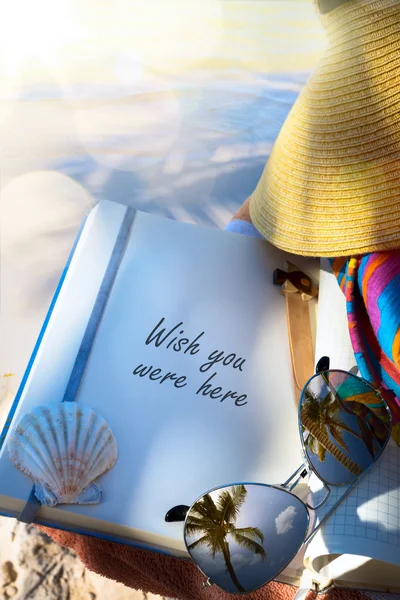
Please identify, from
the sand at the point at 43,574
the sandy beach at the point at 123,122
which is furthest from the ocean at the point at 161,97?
the sand at the point at 43,574

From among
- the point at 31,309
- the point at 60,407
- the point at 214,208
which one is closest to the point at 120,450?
the point at 60,407

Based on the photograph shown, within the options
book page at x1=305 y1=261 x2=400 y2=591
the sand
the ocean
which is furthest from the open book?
the ocean

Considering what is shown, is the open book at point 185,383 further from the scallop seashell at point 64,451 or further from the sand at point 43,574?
the sand at point 43,574

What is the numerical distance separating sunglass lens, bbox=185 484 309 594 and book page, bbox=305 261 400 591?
0.9 inches

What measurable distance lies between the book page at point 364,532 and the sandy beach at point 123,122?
397mm

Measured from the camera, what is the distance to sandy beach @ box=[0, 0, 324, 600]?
959mm

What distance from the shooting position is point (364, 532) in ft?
1.47

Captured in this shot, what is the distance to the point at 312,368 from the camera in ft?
1.90

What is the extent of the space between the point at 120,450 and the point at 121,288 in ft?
0.55

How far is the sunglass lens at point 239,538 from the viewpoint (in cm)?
46

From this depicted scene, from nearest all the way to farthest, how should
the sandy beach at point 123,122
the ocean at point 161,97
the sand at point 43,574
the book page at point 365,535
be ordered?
the book page at point 365,535 → the sand at point 43,574 → the sandy beach at point 123,122 → the ocean at point 161,97

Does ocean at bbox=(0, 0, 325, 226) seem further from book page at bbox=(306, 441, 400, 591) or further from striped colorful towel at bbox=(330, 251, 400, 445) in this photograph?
book page at bbox=(306, 441, 400, 591)

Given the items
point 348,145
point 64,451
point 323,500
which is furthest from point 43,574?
point 348,145

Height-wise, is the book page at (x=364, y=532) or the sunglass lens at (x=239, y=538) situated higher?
the book page at (x=364, y=532)
